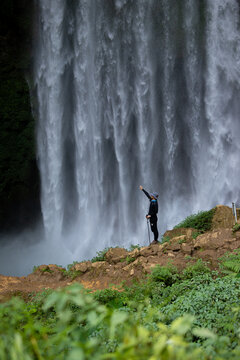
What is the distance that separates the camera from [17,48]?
17.6 m

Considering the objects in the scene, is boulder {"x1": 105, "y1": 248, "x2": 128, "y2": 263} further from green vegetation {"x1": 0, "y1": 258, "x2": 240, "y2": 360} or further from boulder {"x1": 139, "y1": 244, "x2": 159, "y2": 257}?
green vegetation {"x1": 0, "y1": 258, "x2": 240, "y2": 360}

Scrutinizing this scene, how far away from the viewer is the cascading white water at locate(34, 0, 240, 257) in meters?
16.7

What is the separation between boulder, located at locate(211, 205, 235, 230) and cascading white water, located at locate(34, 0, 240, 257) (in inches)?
252

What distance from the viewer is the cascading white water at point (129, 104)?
54.6 feet

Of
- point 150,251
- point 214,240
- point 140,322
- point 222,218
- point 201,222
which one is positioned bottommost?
point 140,322

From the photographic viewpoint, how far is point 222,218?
9.54m

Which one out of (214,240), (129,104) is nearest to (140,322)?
(214,240)

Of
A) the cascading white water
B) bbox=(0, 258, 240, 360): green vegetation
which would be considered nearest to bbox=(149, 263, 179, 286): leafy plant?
bbox=(0, 258, 240, 360): green vegetation

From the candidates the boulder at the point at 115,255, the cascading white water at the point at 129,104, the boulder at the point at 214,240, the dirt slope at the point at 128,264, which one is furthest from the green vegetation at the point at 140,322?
the cascading white water at the point at 129,104

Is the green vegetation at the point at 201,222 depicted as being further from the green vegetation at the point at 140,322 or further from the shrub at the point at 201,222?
the green vegetation at the point at 140,322

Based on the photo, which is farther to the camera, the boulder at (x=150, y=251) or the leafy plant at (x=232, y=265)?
the boulder at (x=150, y=251)

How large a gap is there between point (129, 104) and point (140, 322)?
1525 cm

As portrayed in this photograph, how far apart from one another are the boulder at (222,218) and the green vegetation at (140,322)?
408 centimetres

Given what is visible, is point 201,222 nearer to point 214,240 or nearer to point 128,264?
point 214,240
